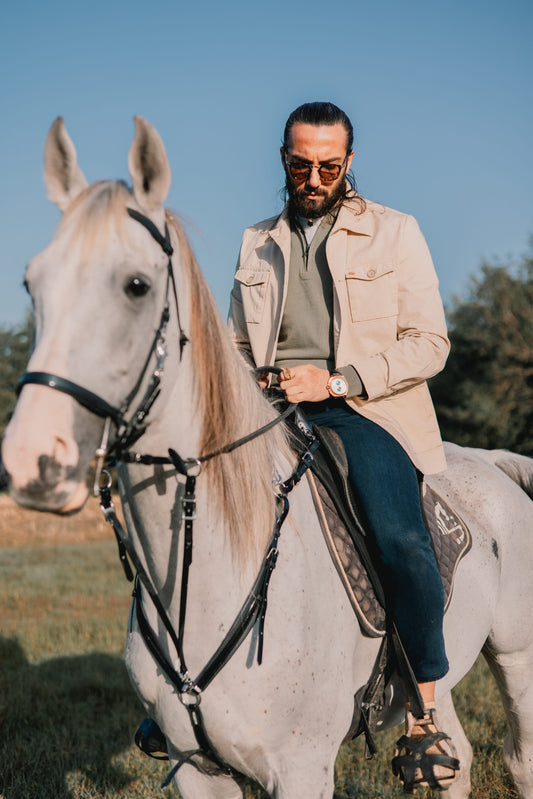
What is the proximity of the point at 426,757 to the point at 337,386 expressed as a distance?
1.70 m

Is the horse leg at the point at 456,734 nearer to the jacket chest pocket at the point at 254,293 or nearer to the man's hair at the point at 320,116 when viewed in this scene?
the jacket chest pocket at the point at 254,293

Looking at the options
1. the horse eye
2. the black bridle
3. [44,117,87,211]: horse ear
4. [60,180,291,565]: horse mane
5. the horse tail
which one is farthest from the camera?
the horse tail

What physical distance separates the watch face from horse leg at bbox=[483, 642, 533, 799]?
7.25 feet

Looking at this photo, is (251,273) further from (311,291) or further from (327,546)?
(327,546)

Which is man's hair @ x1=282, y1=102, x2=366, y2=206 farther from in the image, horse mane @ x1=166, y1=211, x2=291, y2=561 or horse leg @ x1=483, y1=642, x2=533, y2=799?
horse leg @ x1=483, y1=642, x2=533, y2=799

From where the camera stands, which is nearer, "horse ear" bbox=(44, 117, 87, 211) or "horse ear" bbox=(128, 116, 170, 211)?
"horse ear" bbox=(128, 116, 170, 211)

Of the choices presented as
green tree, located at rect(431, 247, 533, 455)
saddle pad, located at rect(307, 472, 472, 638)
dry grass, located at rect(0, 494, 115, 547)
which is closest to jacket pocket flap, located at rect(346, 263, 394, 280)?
saddle pad, located at rect(307, 472, 472, 638)

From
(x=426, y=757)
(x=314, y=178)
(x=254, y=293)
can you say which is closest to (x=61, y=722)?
(x=426, y=757)

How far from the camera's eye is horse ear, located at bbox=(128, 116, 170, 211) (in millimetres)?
2102

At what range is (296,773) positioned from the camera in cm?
256

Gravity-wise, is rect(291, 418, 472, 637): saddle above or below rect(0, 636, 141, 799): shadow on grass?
above

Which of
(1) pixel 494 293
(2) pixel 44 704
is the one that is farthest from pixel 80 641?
(1) pixel 494 293

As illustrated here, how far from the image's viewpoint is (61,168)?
2.33m

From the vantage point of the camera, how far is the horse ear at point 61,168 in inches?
89.7
